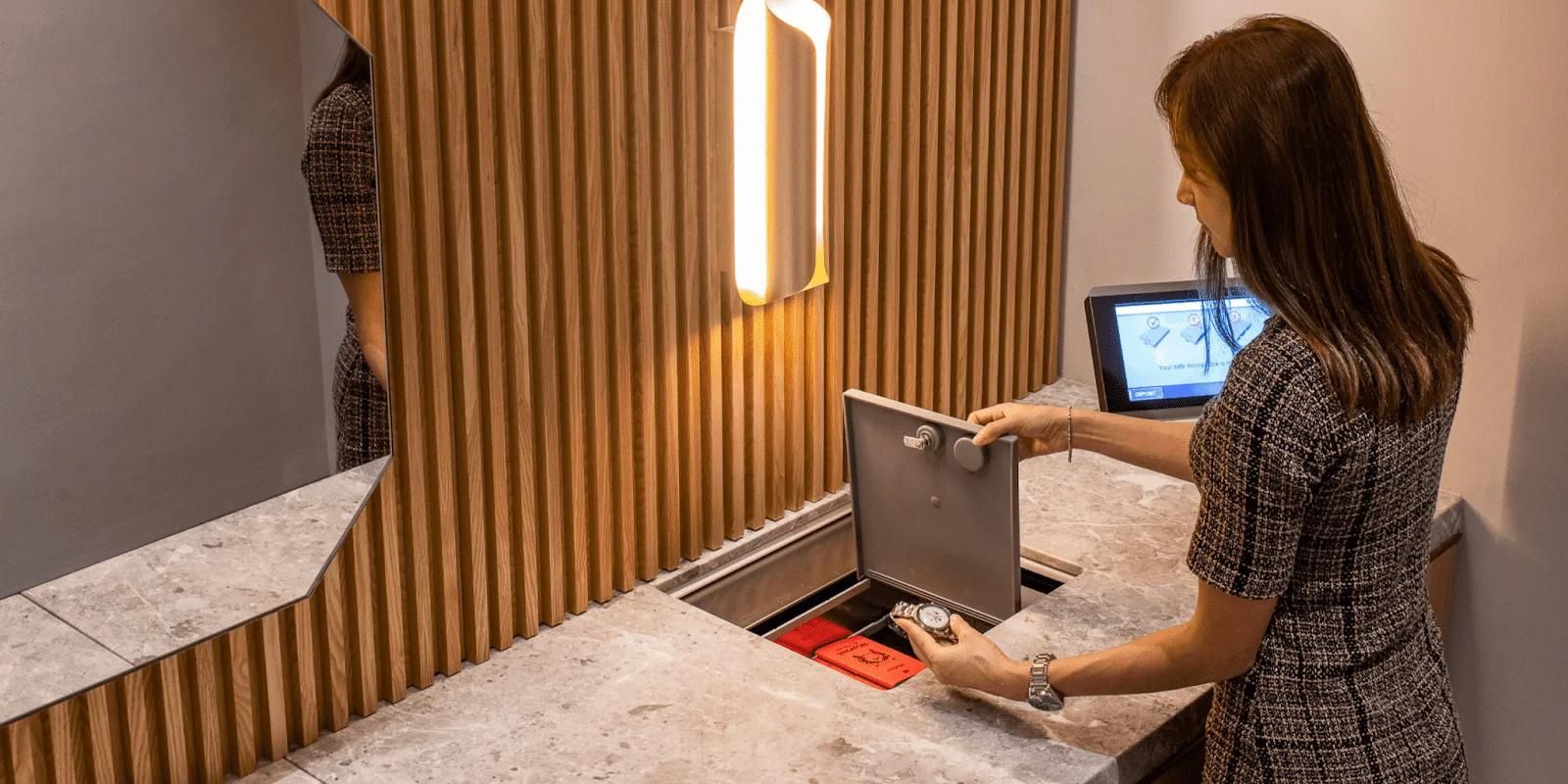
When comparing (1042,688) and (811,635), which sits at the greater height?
(1042,688)

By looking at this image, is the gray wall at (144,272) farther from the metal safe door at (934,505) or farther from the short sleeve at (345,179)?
the metal safe door at (934,505)

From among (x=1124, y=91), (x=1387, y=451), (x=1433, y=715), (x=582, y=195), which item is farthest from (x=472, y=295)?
(x=1124, y=91)

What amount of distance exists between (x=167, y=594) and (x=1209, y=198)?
42.9 inches

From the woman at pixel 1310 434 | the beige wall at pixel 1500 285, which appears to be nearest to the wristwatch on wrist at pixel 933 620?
the woman at pixel 1310 434

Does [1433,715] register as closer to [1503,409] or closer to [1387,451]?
[1387,451]

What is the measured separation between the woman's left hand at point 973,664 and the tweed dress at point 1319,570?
0.22m

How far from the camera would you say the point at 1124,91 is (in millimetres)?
2830

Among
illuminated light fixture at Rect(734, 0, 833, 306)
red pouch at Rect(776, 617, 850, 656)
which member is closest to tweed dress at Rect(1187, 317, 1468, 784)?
red pouch at Rect(776, 617, 850, 656)

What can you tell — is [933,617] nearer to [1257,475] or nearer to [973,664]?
[973,664]

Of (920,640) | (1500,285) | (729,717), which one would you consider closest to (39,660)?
(729,717)

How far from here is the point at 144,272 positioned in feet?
4.26

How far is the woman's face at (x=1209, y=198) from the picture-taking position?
1456 mm

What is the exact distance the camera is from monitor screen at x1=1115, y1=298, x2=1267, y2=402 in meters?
2.29

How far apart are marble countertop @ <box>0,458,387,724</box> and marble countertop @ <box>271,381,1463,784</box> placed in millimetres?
281
